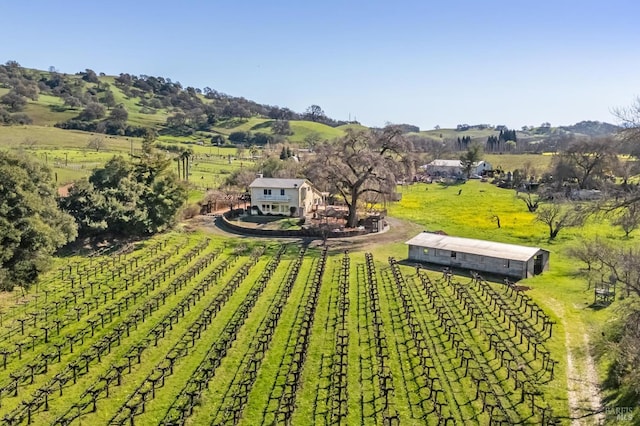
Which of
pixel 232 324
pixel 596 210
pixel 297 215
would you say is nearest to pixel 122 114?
pixel 297 215

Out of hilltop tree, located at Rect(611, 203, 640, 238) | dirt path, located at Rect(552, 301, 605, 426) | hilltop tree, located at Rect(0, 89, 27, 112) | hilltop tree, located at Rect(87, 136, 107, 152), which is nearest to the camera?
hilltop tree, located at Rect(611, 203, 640, 238)

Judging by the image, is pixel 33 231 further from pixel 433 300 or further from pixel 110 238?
pixel 433 300

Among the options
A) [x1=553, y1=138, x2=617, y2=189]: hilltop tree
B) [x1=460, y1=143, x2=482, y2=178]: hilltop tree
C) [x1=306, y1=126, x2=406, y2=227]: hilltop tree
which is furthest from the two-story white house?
[x1=460, y1=143, x2=482, y2=178]: hilltop tree

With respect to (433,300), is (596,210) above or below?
above

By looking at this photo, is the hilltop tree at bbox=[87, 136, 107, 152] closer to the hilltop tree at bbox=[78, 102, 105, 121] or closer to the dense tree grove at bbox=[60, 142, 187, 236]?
the hilltop tree at bbox=[78, 102, 105, 121]

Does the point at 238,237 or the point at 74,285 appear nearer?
the point at 74,285

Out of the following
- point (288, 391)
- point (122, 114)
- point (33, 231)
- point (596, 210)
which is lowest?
point (288, 391)
